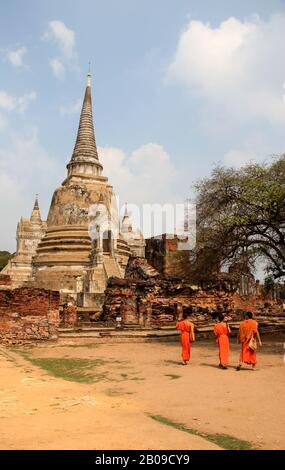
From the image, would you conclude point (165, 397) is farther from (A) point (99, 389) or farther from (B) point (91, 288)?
(B) point (91, 288)

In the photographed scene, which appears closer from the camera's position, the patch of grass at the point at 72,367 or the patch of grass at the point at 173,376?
the patch of grass at the point at 173,376

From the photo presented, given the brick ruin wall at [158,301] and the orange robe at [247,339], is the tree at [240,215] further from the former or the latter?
the brick ruin wall at [158,301]

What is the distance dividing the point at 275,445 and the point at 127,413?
67.1 inches

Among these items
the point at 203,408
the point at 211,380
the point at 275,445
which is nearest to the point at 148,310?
the point at 211,380

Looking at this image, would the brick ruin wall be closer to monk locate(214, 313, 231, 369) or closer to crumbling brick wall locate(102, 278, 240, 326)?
crumbling brick wall locate(102, 278, 240, 326)

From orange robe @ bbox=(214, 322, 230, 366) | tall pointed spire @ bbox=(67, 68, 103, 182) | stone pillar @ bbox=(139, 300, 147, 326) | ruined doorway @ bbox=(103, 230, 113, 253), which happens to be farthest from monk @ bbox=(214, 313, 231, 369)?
tall pointed spire @ bbox=(67, 68, 103, 182)

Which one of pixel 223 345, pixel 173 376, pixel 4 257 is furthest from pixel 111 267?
pixel 4 257

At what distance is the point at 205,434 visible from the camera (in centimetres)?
427

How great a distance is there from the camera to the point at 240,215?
1219 centimetres

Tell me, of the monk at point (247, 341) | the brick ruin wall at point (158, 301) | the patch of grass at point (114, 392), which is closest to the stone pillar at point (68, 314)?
the brick ruin wall at point (158, 301)

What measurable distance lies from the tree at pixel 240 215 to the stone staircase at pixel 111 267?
1567 centimetres

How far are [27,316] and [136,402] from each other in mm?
8564

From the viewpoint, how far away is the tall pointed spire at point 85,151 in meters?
37.6

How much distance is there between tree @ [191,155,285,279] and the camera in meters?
11.9
